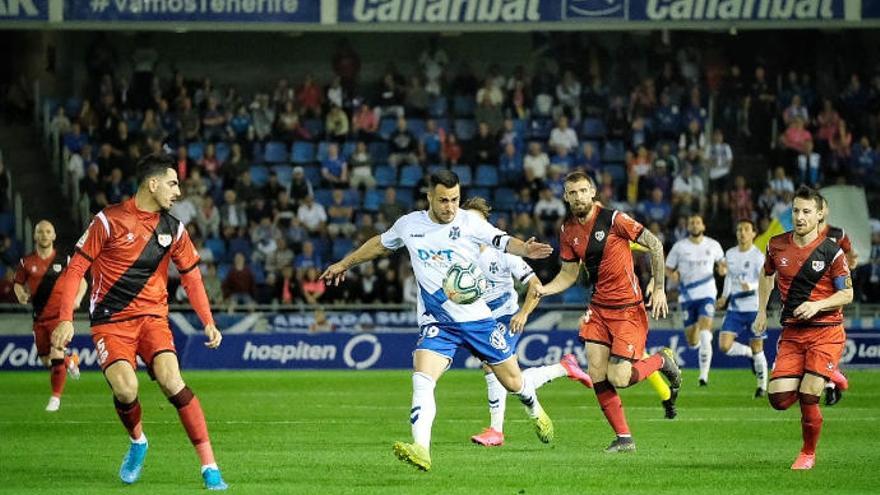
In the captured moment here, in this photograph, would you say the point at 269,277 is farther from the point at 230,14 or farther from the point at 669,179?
the point at 669,179

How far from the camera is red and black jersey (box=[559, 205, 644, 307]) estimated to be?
49.2ft

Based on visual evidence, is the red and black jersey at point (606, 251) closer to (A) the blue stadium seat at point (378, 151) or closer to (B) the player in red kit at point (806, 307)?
(B) the player in red kit at point (806, 307)

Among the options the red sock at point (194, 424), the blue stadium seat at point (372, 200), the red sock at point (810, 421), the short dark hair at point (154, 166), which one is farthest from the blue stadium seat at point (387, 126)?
the red sock at point (194, 424)

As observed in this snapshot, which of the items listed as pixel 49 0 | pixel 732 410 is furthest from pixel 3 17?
pixel 732 410

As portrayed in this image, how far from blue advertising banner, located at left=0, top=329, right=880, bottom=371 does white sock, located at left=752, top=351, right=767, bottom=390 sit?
592 centimetres

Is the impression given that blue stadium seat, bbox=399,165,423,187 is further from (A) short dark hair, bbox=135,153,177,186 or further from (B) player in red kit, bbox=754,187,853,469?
(A) short dark hair, bbox=135,153,177,186

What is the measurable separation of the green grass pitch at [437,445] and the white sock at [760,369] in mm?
427

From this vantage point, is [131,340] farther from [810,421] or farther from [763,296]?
[763,296]

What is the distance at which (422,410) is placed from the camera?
12828mm

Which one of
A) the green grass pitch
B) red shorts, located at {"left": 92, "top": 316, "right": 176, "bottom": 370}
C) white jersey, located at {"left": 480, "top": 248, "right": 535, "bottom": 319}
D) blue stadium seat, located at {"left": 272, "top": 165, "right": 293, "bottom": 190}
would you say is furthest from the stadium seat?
red shorts, located at {"left": 92, "top": 316, "right": 176, "bottom": 370}

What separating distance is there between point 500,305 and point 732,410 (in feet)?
15.2

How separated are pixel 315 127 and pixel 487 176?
151 inches

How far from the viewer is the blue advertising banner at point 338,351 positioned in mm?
29266

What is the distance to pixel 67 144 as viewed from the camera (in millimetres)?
34438
